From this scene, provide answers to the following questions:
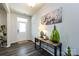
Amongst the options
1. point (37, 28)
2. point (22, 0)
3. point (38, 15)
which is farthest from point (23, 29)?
point (22, 0)

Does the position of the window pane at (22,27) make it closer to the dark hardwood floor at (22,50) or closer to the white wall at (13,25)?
the white wall at (13,25)

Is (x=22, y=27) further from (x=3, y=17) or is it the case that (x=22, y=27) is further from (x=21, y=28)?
(x=3, y=17)

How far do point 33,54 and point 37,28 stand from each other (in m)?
0.55

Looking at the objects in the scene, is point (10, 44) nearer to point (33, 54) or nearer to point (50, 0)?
point (33, 54)

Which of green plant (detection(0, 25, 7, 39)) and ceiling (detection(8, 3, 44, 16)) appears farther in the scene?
green plant (detection(0, 25, 7, 39))

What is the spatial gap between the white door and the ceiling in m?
0.17

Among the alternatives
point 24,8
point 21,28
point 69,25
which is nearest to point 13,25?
point 21,28

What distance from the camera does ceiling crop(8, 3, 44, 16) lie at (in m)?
1.44

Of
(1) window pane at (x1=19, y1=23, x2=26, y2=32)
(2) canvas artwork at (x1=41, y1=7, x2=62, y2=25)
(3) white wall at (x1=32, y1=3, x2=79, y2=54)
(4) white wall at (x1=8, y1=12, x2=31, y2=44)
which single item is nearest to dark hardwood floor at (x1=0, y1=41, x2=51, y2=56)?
(4) white wall at (x1=8, y1=12, x2=31, y2=44)

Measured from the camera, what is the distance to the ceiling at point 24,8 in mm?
1442

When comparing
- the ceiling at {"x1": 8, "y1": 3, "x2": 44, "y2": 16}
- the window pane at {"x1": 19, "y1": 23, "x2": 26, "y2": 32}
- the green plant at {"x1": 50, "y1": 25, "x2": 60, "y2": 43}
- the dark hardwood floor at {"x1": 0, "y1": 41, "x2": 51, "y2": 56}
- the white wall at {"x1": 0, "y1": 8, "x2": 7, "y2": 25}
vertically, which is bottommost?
the dark hardwood floor at {"x1": 0, "y1": 41, "x2": 51, "y2": 56}

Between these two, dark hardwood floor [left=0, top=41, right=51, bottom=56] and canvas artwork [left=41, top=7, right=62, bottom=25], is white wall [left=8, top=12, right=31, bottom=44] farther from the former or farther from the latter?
canvas artwork [left=41, top=7, right=62, bottom=25]

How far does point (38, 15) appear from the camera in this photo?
1.66 m

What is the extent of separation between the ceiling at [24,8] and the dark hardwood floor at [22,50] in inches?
24.6
